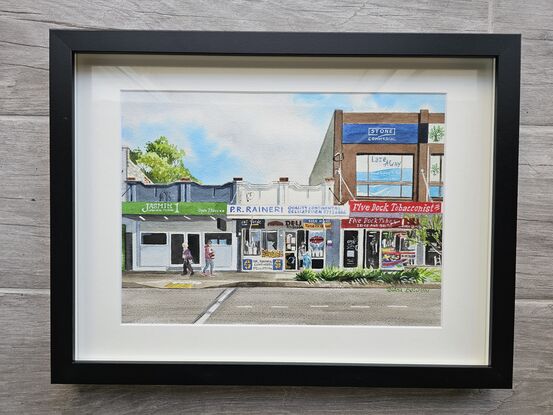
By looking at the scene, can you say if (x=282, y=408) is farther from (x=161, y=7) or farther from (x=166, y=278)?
(x=161, y=7)

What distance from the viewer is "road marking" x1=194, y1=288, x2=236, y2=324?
1.77 ft

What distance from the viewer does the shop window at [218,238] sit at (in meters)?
0.54

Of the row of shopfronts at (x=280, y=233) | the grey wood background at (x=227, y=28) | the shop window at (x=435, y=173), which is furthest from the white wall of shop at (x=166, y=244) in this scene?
the shop window at (x=435, y=173)

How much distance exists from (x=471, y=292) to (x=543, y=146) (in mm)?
205

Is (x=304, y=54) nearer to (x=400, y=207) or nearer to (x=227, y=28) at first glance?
(x=227, y=28)

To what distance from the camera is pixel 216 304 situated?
21.2 inches

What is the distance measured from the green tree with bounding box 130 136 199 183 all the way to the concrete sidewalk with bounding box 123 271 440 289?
120 mm

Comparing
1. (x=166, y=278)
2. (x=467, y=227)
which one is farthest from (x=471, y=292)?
(x=166, y=278)

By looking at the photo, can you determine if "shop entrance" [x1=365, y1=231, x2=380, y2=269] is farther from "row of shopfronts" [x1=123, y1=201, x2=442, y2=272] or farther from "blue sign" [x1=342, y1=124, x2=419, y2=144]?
"blue sign" [x1=342, y1=124, x2=419, y2=144]

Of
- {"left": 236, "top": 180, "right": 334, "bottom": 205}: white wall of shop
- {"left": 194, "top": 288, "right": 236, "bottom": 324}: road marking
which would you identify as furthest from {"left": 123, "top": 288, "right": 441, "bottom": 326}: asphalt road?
{"left": 236, "top": 180, "right": 334, "bottom": 205}: white wall of shop

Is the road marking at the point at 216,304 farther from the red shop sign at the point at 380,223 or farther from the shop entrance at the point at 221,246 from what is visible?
the red shop sign at the point at 380,223

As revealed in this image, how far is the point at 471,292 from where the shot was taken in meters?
0.54

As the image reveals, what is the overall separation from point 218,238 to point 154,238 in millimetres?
79

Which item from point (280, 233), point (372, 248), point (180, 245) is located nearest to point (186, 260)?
point (180, 245)
